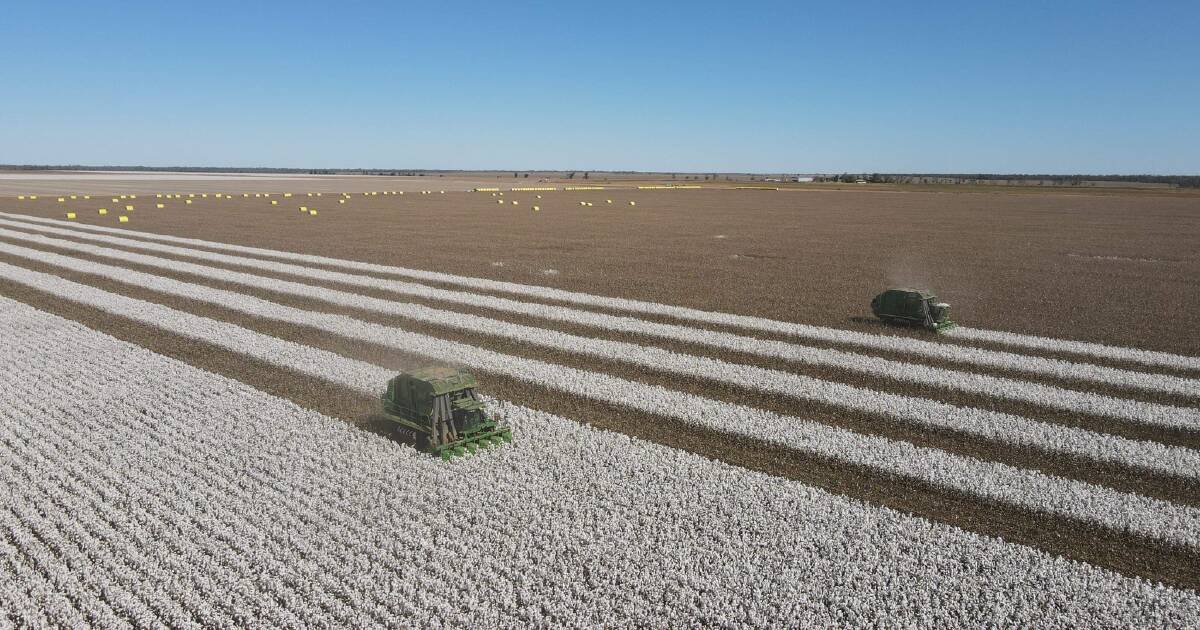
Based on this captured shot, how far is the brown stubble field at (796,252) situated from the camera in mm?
25281

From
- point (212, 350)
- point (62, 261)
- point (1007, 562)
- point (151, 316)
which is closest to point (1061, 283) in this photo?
point (1007, 562)

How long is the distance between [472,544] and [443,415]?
3.14m

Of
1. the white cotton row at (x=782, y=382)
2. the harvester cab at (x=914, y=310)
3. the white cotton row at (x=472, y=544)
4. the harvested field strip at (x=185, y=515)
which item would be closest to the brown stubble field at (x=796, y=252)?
the harvester cab at (x=914, y=310)

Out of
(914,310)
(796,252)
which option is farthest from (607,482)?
(796,252)

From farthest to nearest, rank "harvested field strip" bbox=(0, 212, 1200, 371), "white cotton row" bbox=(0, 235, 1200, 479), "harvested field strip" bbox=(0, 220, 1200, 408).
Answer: "harvested field strip" bbox=(0, 212, 1200, 371), "harvested field strip" bbox=(0, 220, 1200, 408), "white cotton row" bbox=(0, 235, 1200, 479)

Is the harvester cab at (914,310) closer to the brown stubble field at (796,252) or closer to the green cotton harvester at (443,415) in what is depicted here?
the brown stubble field at (796,252)

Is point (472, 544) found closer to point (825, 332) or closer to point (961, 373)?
point (961, 373)

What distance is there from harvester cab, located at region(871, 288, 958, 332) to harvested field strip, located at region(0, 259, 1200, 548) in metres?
9.49

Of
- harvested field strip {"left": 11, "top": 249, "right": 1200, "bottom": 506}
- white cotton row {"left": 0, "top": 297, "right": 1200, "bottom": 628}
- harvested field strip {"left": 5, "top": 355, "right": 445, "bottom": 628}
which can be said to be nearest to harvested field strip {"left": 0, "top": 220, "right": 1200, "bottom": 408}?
harvested field strip {"left": 11, "top": 249, "right": 1200, "bottom": 506}

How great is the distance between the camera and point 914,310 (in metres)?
22.0

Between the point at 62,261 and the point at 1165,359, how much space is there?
41.2 meters

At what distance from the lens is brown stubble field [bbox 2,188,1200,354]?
25281 mm

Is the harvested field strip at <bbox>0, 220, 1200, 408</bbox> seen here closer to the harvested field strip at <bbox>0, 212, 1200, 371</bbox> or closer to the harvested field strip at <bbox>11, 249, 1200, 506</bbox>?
the harvested field strip at <bbox>0, 212, 1200, 371</bbox>

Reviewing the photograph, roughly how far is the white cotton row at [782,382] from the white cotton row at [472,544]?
432 cm
